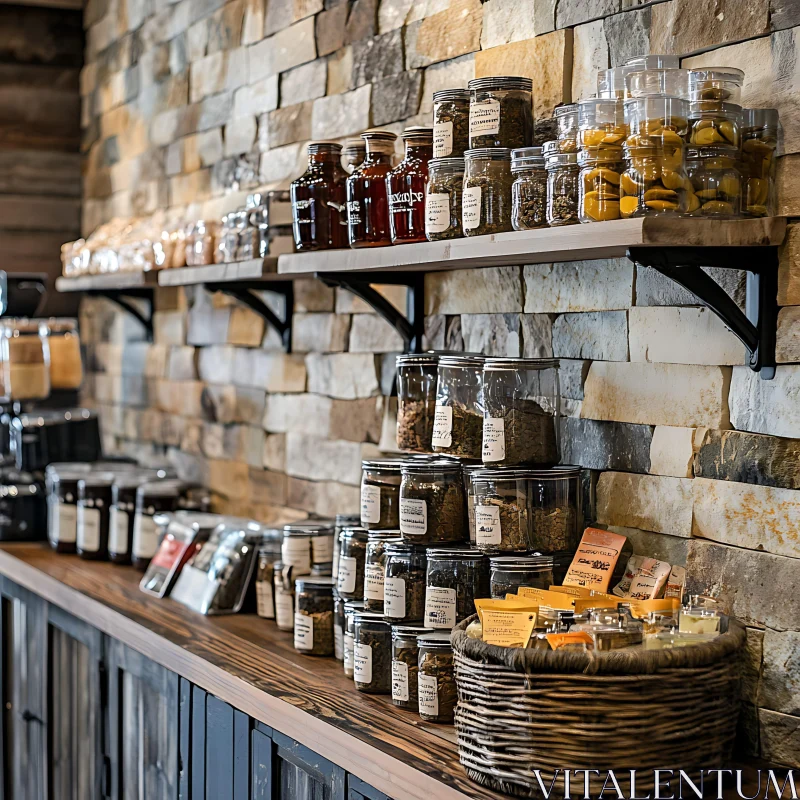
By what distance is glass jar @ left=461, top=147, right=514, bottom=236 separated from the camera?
175 cm

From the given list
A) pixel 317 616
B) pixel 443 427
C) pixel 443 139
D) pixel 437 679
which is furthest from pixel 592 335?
pixel 317 616

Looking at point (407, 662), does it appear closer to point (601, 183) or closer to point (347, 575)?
point (347, 575)

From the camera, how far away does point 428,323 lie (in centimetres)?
238

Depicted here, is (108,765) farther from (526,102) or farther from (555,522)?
(526,102)

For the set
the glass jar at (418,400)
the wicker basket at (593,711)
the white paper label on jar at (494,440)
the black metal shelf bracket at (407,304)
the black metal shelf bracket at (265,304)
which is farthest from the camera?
the black metal shelf bracket at (265,304)

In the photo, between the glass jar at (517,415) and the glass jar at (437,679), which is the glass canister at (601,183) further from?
the glass jar at (437,679)

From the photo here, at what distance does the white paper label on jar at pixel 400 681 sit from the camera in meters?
1.83

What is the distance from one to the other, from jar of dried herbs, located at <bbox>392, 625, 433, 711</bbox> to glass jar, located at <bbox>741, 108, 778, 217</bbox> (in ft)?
2.57

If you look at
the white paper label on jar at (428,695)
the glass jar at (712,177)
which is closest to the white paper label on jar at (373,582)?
the white paper label on jar at (428,695)

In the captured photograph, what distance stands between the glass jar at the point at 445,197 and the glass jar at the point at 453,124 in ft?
0.14

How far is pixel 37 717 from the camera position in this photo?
2992 millimetres

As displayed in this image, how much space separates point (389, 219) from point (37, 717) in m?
1.73

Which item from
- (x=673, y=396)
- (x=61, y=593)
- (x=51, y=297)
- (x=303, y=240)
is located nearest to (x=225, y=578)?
(x=61, y=593)

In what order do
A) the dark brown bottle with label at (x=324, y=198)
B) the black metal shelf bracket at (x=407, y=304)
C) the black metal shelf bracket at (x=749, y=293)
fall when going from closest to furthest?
the black metal shelf bracket at (x=749, y=293), the dark brown bottle with label at (x=324, y=198), the black metal shelf bracket at (x=407, y=304)
